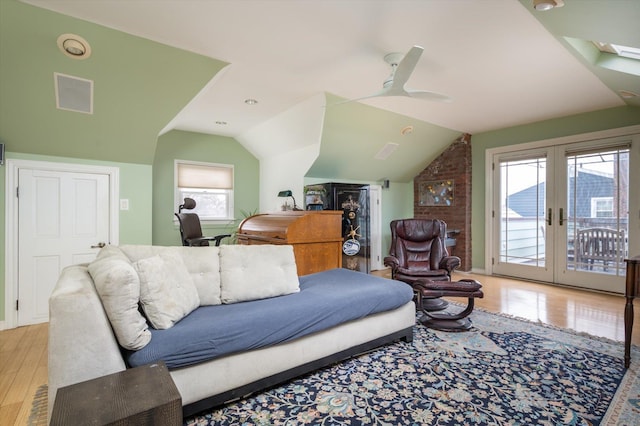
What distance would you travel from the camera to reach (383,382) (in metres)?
2.21

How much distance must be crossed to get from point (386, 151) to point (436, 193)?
64.5 inches

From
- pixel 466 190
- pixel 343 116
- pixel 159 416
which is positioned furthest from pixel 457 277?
pixel 159 416

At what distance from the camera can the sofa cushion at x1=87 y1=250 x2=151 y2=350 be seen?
1604 mm

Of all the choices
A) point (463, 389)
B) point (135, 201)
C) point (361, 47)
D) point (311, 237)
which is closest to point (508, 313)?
point (463, 389)

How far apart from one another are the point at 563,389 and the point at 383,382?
3.85ft

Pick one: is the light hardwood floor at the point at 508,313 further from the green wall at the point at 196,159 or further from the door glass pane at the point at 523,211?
the green wall at the point at 196,159

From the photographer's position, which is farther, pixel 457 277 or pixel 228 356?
pixel 457 277

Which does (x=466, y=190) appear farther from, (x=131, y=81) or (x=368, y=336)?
(x=131, y=81)

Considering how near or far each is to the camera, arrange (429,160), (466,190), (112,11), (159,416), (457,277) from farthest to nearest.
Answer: (429,160) < (466,190) < (457,277) < (112,11) < (159,416)

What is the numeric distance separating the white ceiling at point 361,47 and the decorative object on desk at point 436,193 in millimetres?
2061

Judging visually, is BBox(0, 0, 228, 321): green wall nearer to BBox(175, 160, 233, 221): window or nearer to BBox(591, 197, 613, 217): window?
BBox(175, 160, 233, 221): window

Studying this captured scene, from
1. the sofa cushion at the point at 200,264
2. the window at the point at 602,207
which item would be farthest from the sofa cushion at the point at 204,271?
the window at the point at 602,207

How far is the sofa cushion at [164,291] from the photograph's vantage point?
1.82 m

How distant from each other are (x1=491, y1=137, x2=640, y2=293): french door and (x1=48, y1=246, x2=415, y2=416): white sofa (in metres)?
3.71
